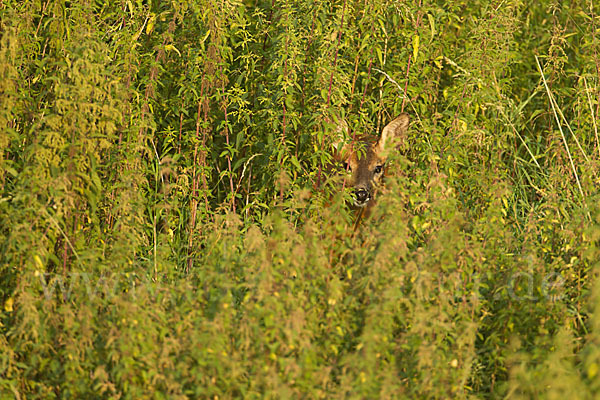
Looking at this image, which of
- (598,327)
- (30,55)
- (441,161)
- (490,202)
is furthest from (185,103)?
(598,327)

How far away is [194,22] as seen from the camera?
257 inches

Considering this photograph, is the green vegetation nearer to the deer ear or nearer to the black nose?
the deer ear

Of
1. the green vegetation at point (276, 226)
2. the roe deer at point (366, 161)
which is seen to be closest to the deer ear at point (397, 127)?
the roe deer at point (366, 161)

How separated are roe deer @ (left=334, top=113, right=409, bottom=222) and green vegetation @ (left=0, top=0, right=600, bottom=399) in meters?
0.15

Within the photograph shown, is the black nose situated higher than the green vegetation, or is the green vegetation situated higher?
the green vegetation

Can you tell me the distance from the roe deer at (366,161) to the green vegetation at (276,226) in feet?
0.48

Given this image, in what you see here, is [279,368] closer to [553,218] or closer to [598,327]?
[598,327]

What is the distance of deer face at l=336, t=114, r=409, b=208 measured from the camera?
6.26 m

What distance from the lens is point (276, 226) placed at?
4.67 m

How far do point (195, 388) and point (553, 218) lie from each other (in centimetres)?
269

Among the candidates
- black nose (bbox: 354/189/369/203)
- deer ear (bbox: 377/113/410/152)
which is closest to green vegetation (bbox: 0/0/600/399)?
deer ear (bbox: 377/113/410/152)

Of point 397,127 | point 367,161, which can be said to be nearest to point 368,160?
point 367,161

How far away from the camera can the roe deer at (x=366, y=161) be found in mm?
6242

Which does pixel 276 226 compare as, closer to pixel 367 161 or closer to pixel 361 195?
pixel 361 195
